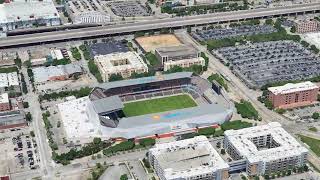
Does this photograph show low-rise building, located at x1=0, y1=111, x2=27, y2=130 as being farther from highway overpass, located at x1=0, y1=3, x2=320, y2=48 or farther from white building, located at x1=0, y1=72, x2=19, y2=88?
highway overpass, located at x1=0, y1=3, x2=320, y2=48

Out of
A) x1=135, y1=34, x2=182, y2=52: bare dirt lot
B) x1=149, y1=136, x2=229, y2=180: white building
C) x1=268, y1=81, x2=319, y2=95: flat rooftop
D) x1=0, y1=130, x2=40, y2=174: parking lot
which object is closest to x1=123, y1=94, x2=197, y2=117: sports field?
x1=268, y1=81, x2=319, y2=95: flat rooftop

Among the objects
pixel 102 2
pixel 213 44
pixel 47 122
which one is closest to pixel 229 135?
pixel 47 122

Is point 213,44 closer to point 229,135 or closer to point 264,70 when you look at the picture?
point 264,70

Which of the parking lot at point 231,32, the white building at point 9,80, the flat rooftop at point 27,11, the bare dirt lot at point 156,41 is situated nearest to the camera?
the white building at point 9,80

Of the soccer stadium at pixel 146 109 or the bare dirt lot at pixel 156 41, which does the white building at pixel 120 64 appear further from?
the soccer stadium at pixel 146 109

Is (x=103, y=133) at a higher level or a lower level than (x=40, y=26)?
lower

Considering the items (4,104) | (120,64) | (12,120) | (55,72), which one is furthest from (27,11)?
(12,120)

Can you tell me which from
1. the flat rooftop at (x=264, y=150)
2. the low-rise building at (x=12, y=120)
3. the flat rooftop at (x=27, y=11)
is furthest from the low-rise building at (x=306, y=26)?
the low-rise building at (x=12, y=120)

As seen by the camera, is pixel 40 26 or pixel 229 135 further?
pixel 40 26
